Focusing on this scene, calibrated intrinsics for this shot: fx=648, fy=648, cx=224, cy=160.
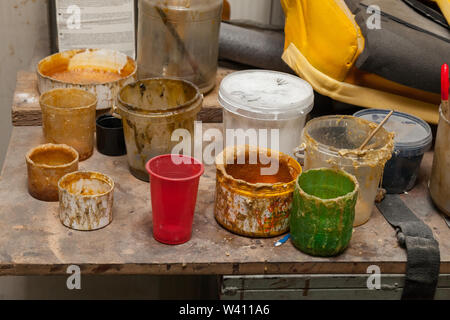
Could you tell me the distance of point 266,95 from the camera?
5.03 feet

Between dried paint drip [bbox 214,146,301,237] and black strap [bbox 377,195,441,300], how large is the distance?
0.82 feet

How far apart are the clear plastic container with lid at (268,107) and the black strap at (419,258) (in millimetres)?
315

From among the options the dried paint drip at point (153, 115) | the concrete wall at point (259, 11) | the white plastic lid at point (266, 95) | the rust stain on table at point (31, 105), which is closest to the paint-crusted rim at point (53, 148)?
the dried paint drip at point (153, 115)

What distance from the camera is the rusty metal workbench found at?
1257 millimetres

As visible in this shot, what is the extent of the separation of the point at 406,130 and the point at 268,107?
0.34 metres

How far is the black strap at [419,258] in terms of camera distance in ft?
4.28

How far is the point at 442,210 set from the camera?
4.71 feet

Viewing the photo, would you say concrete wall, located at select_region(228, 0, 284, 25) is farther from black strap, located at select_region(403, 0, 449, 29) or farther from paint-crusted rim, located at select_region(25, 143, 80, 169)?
paint-crusted rim, located at select_region(25, 143, 80, 169)

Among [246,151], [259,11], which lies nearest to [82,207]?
[246,151]

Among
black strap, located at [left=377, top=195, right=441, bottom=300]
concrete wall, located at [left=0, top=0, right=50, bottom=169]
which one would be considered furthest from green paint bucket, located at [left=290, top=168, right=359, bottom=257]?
concrete wall, located at [left=0, top=0, right=50, bottom=169]

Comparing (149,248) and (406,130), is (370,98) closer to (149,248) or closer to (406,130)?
(406,130)
